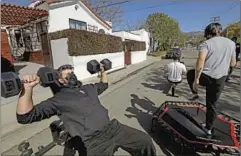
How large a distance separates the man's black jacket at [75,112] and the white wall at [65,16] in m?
11.2

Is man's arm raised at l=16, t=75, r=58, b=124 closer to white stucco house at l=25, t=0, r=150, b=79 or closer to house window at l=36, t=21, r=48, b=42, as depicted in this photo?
white stucco house at l=25, t=0, r=150, b=79

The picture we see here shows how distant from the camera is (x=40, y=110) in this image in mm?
2289

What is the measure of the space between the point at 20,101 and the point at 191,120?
2.79m

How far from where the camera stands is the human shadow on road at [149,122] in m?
3.32

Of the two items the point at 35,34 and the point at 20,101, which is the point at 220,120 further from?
the point at 35,34

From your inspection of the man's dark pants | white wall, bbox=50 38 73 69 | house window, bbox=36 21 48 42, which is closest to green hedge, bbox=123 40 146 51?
house window, bbox=36 21 48 42

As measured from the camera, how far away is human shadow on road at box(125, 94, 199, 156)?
3.32 m

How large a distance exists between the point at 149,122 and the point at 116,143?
2252mm

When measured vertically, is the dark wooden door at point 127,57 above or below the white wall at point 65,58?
below

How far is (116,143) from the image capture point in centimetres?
244

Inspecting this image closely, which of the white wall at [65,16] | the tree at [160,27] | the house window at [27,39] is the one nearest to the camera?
the white wall at [65,16]

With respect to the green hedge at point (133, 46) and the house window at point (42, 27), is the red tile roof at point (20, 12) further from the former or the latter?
the green hedge at point (133, 46)

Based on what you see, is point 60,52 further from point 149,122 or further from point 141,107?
point 149,122

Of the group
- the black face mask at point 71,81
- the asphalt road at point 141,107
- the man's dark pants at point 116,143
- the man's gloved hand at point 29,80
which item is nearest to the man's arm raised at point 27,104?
the man's gloved hand at point 29,80
